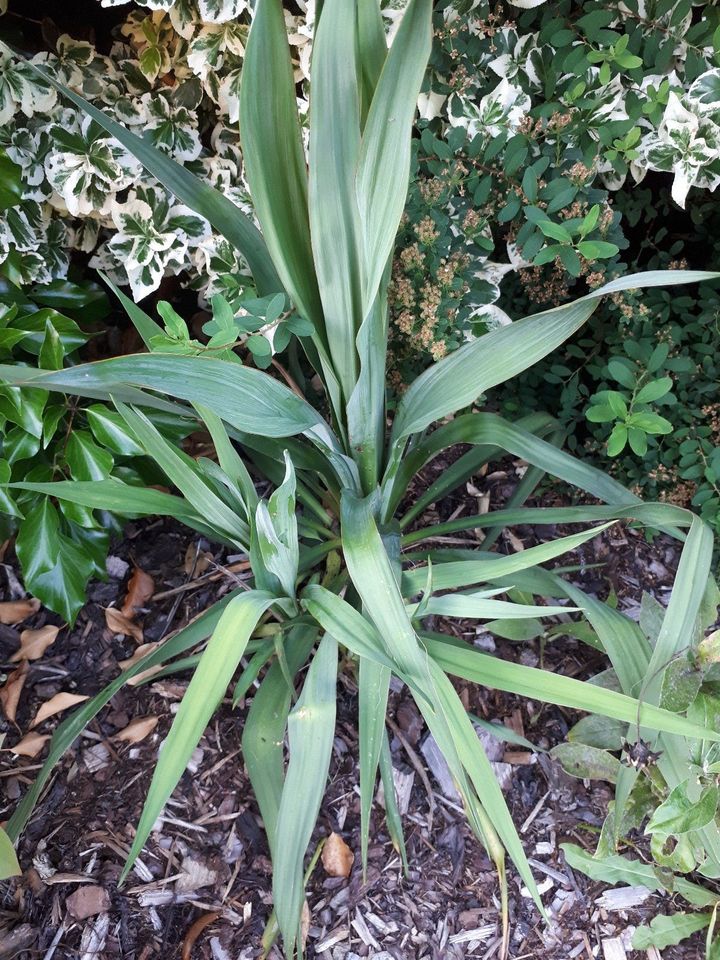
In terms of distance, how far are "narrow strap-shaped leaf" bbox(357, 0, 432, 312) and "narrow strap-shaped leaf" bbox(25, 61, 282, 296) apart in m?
0.22

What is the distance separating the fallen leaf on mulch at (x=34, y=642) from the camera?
4.09ft

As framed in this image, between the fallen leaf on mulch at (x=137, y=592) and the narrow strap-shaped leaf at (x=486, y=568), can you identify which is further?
the fallen leaf on mulch at (x=137, y=592)

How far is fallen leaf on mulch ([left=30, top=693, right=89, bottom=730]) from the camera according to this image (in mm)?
1202

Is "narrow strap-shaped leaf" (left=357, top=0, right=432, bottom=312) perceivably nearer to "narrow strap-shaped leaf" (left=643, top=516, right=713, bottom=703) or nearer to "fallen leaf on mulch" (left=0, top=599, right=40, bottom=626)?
"narrow strap-shaped leaf" (left=643, top=516, right=713, bottom=703)

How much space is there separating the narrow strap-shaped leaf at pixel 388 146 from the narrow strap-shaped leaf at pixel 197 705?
37 centimetres

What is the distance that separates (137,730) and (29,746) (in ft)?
0.58

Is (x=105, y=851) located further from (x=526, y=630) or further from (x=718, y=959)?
(x=718, y=959)

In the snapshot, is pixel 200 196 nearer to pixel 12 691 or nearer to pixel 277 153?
pixel 277 153

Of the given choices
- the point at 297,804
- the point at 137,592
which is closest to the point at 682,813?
the point at 297,804

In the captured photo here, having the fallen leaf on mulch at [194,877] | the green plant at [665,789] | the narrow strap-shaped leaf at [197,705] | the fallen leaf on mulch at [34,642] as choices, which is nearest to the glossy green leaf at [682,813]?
the green plant at [665,789]

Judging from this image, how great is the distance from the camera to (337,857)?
110 cm

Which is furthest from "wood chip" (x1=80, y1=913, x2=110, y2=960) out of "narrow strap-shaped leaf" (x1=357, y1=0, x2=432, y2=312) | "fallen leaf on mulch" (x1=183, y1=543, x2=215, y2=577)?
"narrow strap-shaped leaf" (x1=357, y1=0, x2=432, y2=312)

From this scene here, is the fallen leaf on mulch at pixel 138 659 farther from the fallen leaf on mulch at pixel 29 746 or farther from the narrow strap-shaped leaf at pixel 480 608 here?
the narrow strap-shaped leaf at pixel 480 608

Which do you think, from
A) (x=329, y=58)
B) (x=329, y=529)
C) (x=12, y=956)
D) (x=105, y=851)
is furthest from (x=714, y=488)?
(x=12, y=956)
